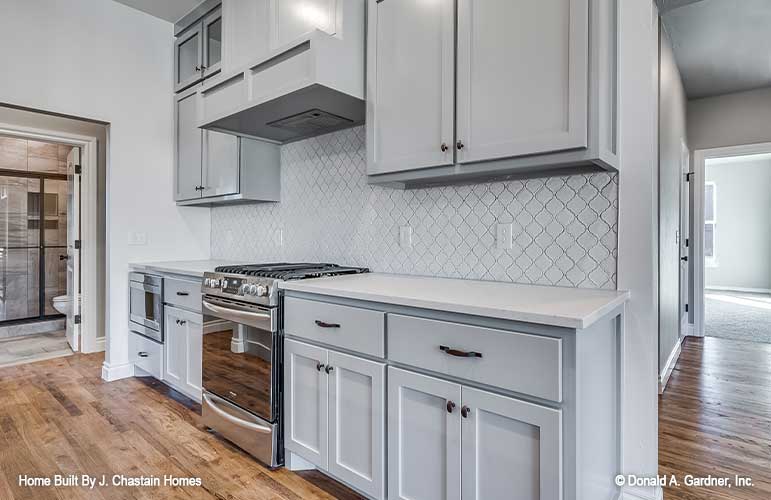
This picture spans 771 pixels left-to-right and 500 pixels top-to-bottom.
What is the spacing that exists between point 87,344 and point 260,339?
119 inches

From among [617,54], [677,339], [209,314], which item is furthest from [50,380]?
[677,339]

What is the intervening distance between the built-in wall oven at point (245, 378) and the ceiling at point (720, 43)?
315 cm

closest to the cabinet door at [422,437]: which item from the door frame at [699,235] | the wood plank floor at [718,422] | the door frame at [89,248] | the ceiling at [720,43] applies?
the wood plank floor at [718,422]

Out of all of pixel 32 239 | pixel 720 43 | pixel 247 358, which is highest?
pixel 720 43

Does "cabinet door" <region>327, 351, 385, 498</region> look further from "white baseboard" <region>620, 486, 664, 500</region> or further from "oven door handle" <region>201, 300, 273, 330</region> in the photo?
"white baseboard" <region>620, 486, 664, 500</region>

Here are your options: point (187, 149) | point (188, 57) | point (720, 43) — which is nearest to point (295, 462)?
point (187, 149)

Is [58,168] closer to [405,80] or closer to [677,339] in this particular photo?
[405,80]

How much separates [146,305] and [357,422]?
2.24 metres

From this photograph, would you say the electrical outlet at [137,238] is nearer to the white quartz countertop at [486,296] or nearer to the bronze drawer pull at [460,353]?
the white quartz countertop at [486,296]

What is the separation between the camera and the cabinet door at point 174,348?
110 inches

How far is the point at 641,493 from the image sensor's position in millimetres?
1706

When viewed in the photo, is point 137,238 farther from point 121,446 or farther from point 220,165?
point 121,446

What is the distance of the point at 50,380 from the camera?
10.9ft

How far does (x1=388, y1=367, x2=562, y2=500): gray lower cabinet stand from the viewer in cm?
123
